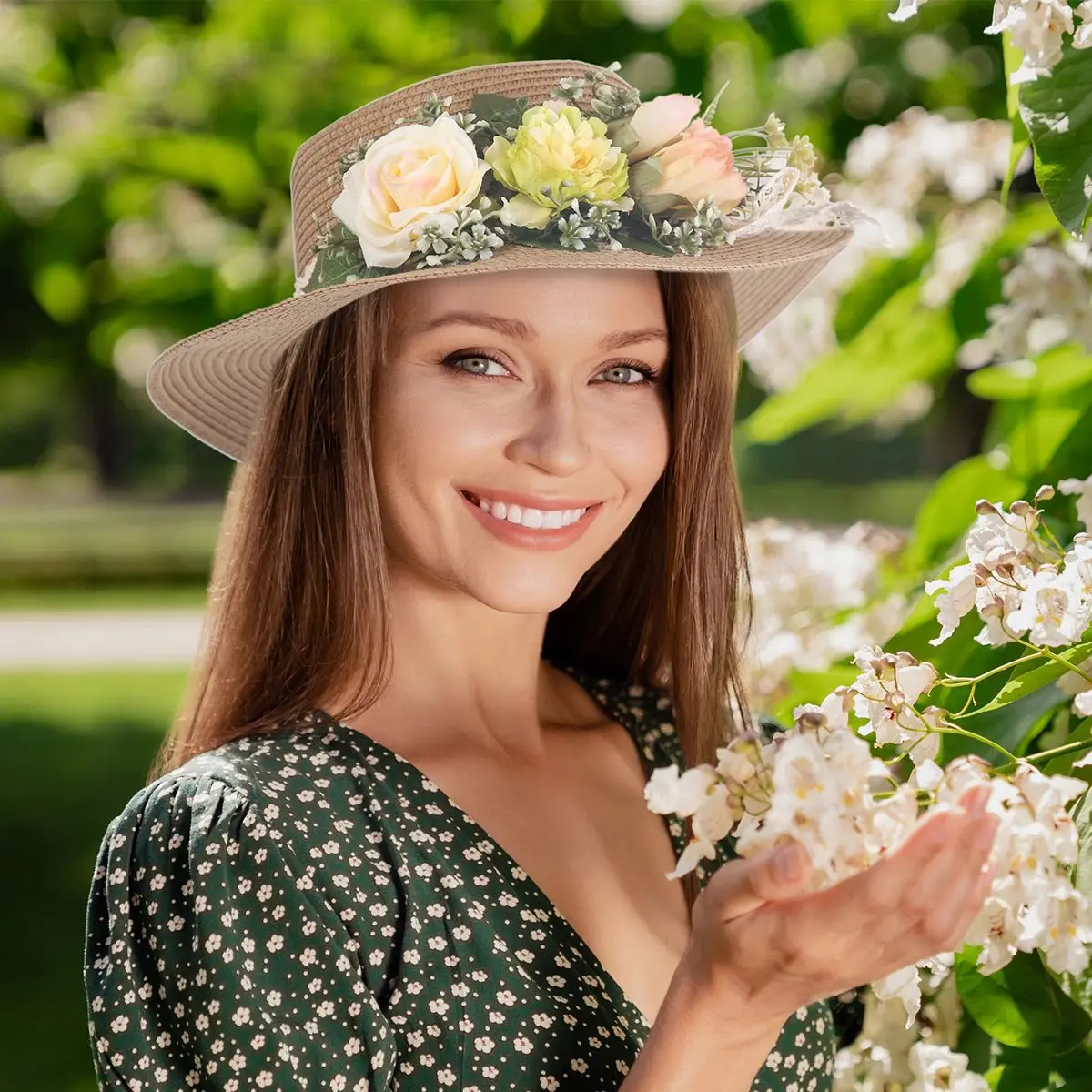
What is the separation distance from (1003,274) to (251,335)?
100 cm

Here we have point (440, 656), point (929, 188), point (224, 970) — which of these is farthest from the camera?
point (929, 188)

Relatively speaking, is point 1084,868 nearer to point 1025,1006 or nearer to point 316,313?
point 1025,1006

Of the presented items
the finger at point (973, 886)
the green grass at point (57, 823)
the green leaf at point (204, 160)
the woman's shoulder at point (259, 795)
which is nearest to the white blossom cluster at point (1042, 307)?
the woman's shoulder at point (259, 795)

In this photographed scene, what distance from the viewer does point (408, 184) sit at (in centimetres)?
153

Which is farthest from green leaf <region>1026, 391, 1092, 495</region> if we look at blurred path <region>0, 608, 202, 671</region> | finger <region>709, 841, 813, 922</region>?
blurred path <region>0, 608, 202, 671</region>

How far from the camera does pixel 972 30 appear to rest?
322 cm

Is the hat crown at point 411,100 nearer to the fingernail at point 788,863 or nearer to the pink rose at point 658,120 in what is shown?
the pink rose at point 658,120

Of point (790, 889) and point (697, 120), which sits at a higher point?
point (697, 120)

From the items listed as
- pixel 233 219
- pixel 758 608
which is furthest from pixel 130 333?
pixel 758 608

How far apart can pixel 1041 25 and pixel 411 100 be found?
62cm

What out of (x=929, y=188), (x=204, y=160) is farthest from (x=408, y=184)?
(x=204, y=160)

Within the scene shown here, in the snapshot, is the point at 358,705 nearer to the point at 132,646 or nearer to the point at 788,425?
the point at 788,425

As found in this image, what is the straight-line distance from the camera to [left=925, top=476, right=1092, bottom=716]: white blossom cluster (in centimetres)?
119

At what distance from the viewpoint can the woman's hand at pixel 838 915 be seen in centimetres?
100
